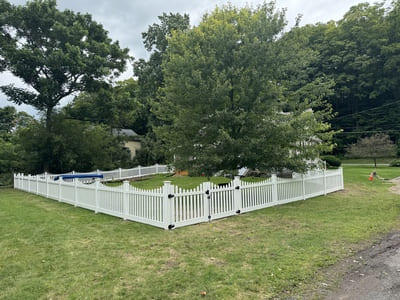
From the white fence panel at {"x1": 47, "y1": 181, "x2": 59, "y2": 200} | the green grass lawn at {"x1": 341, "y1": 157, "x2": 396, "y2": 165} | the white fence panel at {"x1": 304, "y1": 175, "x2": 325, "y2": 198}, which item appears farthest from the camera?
the green grass lawn at {"x1": 341, "y1": 157, "x2": 396, "y2": 165}

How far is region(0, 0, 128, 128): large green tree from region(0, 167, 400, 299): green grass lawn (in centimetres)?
1249

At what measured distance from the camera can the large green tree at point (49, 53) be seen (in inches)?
687

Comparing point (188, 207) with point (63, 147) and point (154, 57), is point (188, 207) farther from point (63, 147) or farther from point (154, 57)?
point (154, 57)

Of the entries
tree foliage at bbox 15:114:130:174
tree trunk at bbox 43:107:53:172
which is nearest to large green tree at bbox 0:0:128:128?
tree trunk at bbox 43:107:53:172

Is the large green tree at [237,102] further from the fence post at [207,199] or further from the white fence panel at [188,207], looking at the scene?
the white fence panel at [188,207]

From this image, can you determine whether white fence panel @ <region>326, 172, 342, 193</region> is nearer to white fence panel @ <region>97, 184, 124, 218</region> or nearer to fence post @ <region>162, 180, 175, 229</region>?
fence post @ <region>162, 180, 175, 229</region>

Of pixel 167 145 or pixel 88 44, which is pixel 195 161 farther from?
pixel 88 44

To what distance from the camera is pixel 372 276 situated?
3.74 meters

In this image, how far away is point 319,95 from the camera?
32.9 ft

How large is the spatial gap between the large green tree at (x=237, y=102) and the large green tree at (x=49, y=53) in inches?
455

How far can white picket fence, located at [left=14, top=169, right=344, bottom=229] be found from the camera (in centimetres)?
655

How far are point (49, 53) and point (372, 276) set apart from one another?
2077cm

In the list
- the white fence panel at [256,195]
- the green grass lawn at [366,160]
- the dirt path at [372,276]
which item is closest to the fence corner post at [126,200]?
the white fence panel at [256,195]

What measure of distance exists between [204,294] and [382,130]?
42.8m
